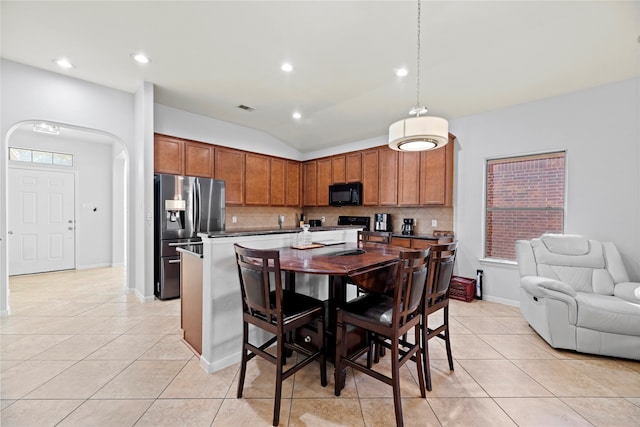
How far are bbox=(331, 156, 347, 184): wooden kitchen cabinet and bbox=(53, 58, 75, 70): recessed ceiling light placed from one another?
4255mm

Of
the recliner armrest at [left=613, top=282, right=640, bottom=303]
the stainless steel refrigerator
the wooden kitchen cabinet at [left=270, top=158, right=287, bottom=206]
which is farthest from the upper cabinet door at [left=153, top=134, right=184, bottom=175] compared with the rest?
the recliner armrest at [left=613, top=282, right=640, bottom=303]

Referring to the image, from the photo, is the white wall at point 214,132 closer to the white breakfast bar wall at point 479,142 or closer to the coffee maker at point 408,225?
the white breakfast bar wall at point 479,142

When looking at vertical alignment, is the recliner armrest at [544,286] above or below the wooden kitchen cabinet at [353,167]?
below

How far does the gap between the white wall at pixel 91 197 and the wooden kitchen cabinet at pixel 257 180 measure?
11.2 feet

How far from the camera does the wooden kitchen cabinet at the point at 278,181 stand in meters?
5.85

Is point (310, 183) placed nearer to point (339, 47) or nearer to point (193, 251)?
point (339, 47)

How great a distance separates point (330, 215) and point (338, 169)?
3.80ft

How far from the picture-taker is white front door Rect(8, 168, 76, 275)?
4953 mm

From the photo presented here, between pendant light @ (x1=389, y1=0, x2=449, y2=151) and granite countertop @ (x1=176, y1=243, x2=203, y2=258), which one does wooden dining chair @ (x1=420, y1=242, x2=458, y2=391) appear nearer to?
pendant light @ (x1=389, y1=0, x2=449, y2=151)

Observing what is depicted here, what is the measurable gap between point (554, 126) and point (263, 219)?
17.1 ft

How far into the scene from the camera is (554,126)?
138 inches

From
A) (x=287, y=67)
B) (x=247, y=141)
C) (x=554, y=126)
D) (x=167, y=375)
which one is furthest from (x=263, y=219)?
(x=554, y=126)

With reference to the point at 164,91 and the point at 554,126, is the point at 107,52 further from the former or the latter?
the point at 554,126

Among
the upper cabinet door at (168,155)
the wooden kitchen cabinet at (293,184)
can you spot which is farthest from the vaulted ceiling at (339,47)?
the wooden kitchen cabinet at (293,184)
